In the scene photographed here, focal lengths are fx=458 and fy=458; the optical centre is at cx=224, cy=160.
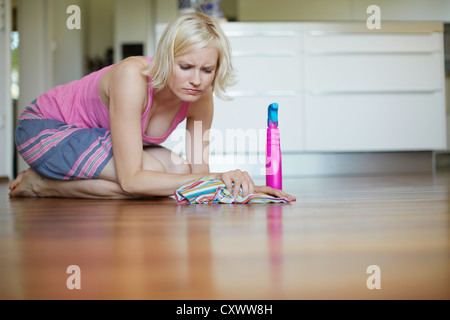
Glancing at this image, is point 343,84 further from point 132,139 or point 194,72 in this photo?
point 132,139

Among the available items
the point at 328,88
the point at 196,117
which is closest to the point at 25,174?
the point at 196,117

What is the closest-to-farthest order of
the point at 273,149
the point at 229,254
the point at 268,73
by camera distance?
the point at 229,254 < the point at 273,149 < the point at 268,73

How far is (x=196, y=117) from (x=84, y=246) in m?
0.97

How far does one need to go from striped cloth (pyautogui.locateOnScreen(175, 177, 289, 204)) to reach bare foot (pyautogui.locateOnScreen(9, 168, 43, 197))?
66 centimetres

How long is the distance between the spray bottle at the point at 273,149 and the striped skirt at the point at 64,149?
49cm

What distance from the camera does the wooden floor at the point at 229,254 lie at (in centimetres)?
41

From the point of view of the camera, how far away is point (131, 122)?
4.03 ft

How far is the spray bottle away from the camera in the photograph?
1324 mm

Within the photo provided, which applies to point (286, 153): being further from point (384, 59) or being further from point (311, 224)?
point (311, 224)

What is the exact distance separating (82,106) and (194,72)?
1.67 feet

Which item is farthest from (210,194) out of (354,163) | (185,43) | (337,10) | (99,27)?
(99,27)

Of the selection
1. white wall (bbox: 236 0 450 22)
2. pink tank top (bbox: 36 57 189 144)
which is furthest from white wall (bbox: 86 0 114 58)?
pink tank top (bbox: 36 57 189 144)

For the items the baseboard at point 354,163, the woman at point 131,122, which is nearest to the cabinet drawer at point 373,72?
the baseboard at point 354,163

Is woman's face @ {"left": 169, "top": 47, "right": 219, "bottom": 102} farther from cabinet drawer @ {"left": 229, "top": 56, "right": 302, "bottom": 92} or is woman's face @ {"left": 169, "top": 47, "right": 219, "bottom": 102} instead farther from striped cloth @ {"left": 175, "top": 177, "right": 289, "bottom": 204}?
cabinet drawer @ {"left": 229, "top": 56, "right": 302, "bottom": 92}
